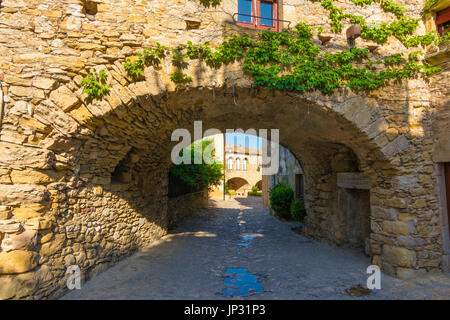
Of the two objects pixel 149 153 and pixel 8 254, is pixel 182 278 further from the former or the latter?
pixel 149 153

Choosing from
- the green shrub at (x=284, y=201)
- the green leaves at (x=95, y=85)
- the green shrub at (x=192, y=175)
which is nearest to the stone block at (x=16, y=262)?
the green leaves at (x=95, y=85)

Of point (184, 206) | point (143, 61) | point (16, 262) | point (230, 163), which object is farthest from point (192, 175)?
point (230, 163)

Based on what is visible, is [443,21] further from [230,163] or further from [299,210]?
[230,163]

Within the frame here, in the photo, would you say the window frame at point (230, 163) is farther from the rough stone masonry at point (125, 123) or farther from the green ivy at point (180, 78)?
the green ivy at point (180, 78)

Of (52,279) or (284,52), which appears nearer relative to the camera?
(52,279)

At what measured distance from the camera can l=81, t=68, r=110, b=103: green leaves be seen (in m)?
3.30

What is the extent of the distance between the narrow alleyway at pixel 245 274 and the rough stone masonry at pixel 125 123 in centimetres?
35

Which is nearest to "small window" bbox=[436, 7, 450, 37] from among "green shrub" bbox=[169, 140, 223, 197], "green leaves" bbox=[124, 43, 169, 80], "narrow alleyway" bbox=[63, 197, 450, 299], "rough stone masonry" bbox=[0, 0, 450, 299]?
"rough stone masonry" bbox=[0, 0, 450, 299]

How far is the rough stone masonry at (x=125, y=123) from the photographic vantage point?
9.99 ft

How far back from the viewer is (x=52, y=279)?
3117mm

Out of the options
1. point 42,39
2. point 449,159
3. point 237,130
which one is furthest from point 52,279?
point 449,159

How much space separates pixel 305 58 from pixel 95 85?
9.77 feet
